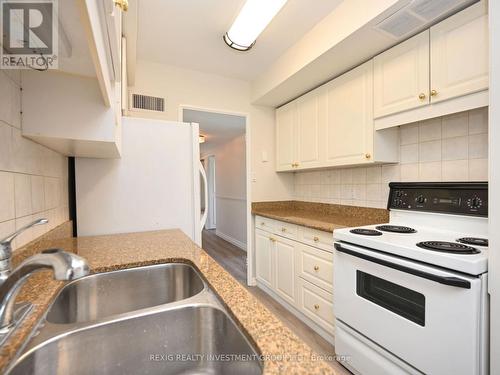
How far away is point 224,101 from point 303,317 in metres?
2.35

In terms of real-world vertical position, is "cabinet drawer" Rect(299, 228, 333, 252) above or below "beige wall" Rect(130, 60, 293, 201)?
below

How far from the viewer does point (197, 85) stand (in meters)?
2.62

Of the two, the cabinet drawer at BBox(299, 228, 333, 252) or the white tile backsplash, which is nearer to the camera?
the white tile backsplash

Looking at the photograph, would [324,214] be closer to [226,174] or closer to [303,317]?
[303,317]

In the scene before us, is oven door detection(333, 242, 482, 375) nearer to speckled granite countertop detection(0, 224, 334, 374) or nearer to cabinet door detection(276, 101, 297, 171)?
speckled granite countertop detection(0, 224, 334, 374)

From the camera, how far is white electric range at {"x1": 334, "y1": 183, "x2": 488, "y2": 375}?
980 millimetres

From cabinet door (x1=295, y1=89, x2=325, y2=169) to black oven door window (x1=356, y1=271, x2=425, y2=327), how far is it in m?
1.22

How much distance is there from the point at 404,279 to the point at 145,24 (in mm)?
2420

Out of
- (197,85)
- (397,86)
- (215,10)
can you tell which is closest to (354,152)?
(397,86)

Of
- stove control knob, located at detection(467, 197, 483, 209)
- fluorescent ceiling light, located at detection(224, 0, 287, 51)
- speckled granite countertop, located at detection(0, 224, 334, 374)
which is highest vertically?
fluorescent ceiling light, located at detection(224, 0, 287, 51)

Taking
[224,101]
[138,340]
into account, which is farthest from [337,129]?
[138,340]

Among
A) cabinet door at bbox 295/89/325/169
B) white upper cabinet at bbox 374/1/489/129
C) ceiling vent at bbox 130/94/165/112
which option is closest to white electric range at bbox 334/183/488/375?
white upper cabinet at bbox 374/1/489/129

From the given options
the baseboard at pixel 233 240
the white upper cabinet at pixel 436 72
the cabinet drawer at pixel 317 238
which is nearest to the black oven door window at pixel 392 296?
the cabinet drawer at pixel 317 238

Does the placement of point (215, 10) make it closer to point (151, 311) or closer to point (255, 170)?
point (255, 170)
